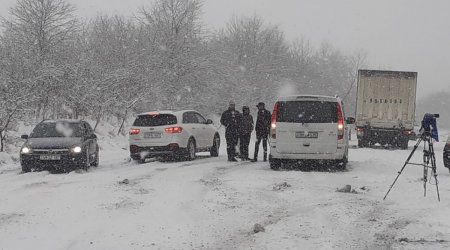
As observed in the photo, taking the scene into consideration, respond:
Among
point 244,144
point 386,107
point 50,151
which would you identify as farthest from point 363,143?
point 50,151

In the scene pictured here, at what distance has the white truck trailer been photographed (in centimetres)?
2523

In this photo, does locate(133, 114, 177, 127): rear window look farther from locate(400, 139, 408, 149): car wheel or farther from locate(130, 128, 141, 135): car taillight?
locate(400, 139, 408, 149): car wheel

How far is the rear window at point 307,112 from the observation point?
43.4 feet

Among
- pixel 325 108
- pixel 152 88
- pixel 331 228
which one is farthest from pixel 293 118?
pixel 152 88

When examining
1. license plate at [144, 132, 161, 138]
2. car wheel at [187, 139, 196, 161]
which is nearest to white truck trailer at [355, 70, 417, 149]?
car wheel at [187, 139, 196, 161]

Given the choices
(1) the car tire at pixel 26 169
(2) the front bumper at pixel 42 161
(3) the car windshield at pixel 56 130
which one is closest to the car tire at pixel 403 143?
(3) the car windshield at pixel 56 130

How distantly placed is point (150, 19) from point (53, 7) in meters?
14.6

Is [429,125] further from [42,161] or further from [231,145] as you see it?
[42,161]

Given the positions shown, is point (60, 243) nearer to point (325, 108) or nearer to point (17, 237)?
point (17, 237)

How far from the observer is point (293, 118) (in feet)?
43.7

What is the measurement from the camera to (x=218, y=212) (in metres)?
7.74

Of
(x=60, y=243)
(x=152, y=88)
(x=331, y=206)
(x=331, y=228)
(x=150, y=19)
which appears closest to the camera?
(x=60, y=243)

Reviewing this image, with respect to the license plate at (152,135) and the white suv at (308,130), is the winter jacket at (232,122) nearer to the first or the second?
the license plate at (152,135)

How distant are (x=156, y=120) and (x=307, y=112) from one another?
4964mm
